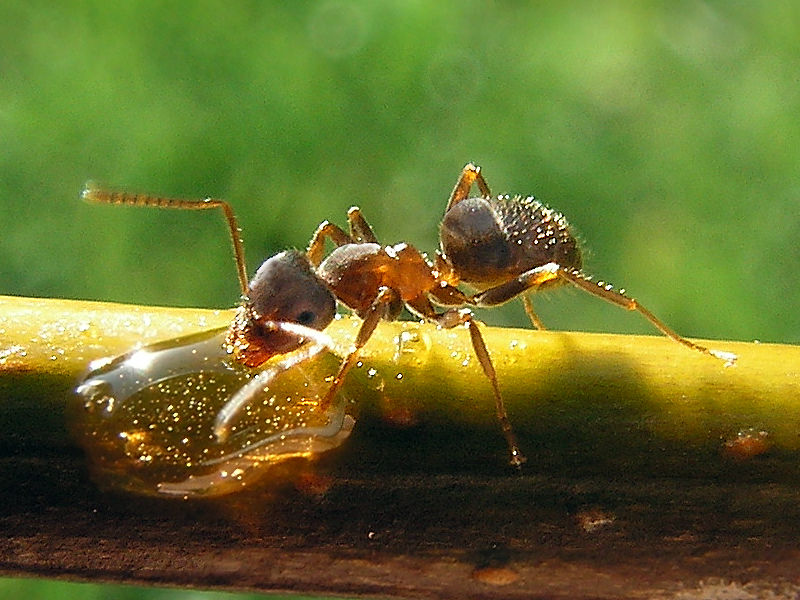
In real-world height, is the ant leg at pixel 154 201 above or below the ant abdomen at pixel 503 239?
above

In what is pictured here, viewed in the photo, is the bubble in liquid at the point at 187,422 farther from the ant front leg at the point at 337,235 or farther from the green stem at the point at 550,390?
the ant front leg at the point at 337,235

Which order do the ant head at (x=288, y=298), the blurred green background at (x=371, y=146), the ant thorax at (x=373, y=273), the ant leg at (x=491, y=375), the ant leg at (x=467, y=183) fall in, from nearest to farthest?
the ant leg at (x=491, y=375), the ant head at (x=288, y=298), the ant thorax at (x=373, y=273), the ant leg at (x=467, y=183), the blurred green background at (x=371, y=146)

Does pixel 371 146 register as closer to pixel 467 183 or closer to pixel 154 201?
pixel 467 183

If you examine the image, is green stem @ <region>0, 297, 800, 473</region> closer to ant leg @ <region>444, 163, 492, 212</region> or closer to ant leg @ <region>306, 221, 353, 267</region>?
ant leg @ <region>306, 221, 353, 267</region>

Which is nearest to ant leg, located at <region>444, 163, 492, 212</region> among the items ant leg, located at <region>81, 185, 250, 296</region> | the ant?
the ant

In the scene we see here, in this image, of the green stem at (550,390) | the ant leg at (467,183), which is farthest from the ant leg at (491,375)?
the ant leg at (467,183)

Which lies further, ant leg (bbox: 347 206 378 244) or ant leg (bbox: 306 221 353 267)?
ant leg (bbox: 347 206 378 244)

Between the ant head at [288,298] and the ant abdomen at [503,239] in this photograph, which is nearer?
the ant head at [288,298]

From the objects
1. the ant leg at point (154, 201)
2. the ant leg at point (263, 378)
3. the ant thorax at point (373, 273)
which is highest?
the ant leg at point (154, 201)
